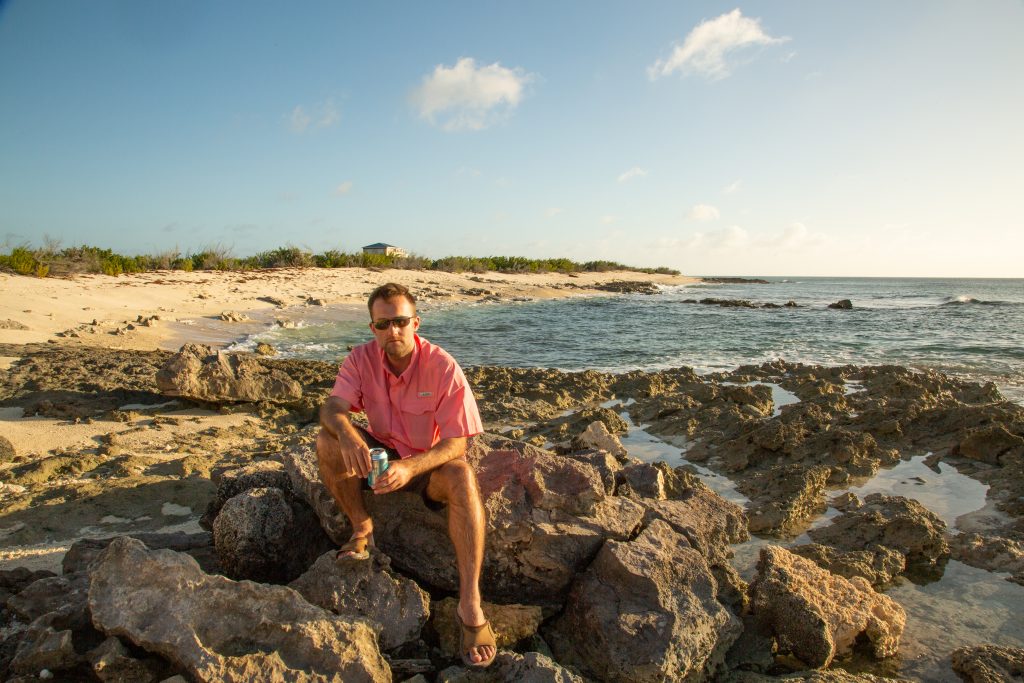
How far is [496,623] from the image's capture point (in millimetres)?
3100

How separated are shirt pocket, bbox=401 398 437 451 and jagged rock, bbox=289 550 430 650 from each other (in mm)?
738

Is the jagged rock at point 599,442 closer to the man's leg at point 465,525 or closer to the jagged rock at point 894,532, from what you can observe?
the jagged rock at point 894,532

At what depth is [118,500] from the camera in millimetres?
4691

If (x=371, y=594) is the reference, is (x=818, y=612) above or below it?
below

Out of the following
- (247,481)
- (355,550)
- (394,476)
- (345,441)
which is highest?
(345,441)

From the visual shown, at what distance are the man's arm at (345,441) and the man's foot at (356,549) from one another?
0.36 metres

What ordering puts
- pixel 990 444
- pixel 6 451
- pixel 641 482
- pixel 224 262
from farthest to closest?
1. pixel 224 262
2. pixel 990 444
3. pixel 6 451
4. pixel 641 482

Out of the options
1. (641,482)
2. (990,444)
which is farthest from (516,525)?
(990,444)

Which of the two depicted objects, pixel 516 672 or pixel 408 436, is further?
pixel 408 436

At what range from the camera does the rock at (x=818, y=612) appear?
125 inches

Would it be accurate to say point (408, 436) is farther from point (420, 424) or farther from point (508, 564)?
point (508, 564)

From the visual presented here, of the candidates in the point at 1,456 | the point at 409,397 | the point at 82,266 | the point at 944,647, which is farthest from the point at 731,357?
the point at 82,266

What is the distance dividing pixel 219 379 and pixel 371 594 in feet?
18.7

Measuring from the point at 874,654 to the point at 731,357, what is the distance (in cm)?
1167
